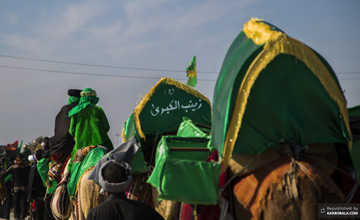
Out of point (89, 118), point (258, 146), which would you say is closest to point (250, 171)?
point (258, 146)

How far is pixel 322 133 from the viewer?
4.55 meters

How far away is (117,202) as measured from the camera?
4797 millimetres

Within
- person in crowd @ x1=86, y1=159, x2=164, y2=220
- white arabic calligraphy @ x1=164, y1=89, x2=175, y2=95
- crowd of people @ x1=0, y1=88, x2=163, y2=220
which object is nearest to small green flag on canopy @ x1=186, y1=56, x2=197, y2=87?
white arabic calligraphy @ x1=164, y1=89, x2=175, y2=95

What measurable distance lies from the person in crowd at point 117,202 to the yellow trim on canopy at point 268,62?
829mm

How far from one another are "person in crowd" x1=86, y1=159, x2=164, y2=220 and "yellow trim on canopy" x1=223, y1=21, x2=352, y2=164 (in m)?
0.83

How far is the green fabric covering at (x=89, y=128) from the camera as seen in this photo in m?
9.65

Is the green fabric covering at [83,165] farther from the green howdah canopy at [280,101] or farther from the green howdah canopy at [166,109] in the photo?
the green howdah canopy at [280,101]

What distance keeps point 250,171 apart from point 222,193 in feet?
1.09

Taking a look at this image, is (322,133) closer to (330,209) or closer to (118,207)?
(330,209)

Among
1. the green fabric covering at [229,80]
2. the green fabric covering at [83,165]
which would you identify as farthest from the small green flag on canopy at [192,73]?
the green fabric covering at [229,80]

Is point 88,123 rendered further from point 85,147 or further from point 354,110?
point 354,110

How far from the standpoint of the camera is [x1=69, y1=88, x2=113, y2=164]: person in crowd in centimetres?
966

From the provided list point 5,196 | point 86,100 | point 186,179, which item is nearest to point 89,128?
point 86,100

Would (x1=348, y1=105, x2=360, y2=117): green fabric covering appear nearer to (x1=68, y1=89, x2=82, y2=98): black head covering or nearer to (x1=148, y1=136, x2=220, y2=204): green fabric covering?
(x1=148, y1=136, x2=220, y2=204): green fabric covering
